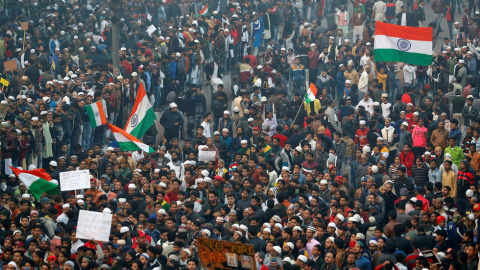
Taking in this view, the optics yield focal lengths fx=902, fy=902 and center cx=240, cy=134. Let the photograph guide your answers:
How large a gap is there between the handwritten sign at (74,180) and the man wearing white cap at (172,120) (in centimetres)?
486

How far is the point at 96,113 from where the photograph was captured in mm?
22469

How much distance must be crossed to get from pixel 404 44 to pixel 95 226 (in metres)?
10.6

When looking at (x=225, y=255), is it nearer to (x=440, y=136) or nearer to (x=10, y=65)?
(x=440, y=136)

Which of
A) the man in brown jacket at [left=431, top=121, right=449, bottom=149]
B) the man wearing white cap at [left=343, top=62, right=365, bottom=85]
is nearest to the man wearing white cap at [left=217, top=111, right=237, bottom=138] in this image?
the man wearing white cap at [left=343, top=62, right=365, bottom=85]

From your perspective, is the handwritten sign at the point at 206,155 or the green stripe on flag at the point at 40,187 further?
the handwritten sign at the point at 206,155

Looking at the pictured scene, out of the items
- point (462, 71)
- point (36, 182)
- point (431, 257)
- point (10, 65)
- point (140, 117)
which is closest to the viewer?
point (431, 257)

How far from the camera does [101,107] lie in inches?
888

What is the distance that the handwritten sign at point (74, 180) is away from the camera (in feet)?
59.4

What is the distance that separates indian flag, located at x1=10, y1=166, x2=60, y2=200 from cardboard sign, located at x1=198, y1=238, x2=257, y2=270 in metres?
A: 5.44

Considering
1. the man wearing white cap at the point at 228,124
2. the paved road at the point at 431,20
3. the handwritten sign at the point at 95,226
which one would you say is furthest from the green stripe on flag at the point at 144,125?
the paved road at the point at 431,20

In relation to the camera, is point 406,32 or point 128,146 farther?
point 406,32

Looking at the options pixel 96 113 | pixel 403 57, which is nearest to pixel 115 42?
pixel 96 113

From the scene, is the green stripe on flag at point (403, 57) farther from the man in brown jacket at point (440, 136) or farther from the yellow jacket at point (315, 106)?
the man in brown jacket at point (440, 136)

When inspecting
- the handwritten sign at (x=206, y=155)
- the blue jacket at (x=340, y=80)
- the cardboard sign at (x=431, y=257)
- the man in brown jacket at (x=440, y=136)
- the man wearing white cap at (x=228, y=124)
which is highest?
the blue jacket at (x=340, y=80)
